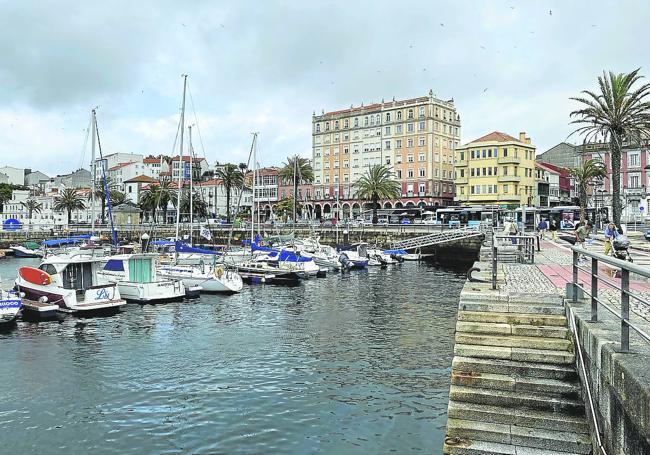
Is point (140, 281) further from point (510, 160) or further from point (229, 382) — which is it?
point (510, 160)

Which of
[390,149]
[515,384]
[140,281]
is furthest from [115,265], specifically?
[390,149]

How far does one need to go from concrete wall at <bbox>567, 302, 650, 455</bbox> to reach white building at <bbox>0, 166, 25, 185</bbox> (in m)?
211

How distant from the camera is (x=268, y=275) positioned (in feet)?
138

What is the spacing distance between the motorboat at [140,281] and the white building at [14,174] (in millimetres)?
181335

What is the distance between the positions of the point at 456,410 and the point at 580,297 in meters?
3.47

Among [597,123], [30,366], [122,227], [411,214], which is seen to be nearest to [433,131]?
[411,214]

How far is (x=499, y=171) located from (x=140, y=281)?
255 ft

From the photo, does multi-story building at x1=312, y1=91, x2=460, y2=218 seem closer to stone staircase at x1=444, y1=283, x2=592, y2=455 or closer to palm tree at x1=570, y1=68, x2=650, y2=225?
palm tree at x1=570, y1=68, x2=650, y2=225

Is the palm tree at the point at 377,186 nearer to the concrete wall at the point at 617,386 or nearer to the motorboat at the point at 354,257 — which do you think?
the motorboat at the point at 354,257

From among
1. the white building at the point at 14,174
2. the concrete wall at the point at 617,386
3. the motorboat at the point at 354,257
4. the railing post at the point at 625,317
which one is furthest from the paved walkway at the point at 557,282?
the white building at the point at 14,174

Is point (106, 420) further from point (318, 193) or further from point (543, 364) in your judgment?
point (318, 193)

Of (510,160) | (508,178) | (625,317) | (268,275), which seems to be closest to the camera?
(625,317)

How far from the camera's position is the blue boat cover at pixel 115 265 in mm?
32688

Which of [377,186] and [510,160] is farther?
[510,160]
